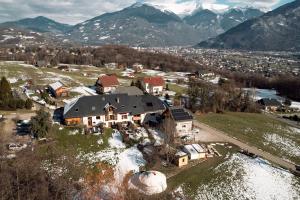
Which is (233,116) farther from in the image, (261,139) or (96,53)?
(96,53)

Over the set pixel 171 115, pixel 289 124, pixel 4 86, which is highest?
pixel 4 86

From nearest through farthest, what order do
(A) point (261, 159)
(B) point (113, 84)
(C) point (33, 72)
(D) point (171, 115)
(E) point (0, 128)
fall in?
(A) point (261, 159) < (E) point (0, 128) < (D) point (171, 115) < (B) point (113, 84) < (C) point (33, 72)

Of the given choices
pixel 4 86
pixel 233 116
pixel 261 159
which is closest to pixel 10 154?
pixel 4 86

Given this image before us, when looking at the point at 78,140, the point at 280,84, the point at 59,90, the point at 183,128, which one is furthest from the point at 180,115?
the point at 280,84

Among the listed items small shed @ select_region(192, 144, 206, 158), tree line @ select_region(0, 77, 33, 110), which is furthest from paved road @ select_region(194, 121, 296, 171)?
tree line @ select_region(0, 77, 33, 110)

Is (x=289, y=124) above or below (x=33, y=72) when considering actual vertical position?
below

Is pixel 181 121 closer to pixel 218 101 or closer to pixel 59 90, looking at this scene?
pixel 218 101

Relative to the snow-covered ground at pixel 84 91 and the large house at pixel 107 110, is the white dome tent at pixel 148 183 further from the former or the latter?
the snow-covered ground at pixel 84 91
